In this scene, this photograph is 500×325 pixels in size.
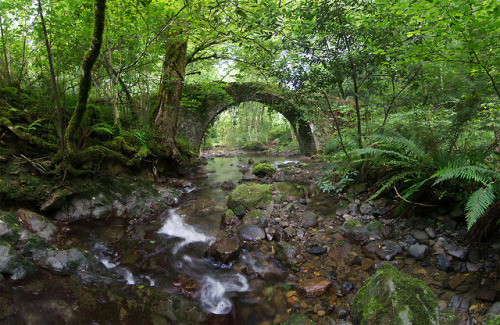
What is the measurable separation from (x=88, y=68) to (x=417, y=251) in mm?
5321

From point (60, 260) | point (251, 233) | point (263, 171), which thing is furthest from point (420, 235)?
point (263, 171)

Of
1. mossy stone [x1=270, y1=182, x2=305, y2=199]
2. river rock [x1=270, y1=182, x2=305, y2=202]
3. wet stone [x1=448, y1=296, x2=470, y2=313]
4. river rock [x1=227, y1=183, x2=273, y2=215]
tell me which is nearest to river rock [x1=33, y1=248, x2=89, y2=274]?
river rock [x1=227, y1=183, x2=273, y2=215]

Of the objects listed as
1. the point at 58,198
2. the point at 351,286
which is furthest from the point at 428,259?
the point at 58,198

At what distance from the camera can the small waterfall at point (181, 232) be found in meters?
4.26

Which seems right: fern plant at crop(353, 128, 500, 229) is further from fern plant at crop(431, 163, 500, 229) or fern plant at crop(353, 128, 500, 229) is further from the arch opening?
the arch opening

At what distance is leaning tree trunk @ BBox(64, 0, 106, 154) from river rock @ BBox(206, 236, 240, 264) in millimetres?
3207

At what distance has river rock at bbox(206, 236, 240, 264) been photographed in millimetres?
3416

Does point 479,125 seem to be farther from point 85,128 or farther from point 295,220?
point 85,128

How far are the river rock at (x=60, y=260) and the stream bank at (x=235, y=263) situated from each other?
0.07 feet

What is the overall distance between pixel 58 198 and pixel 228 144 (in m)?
30.4

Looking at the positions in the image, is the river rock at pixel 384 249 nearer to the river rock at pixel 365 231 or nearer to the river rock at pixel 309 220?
the river rock at pixel 365 231

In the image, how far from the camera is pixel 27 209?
3.54m

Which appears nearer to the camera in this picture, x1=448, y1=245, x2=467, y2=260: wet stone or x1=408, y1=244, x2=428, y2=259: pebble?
x1=448, y1=245, x2=467, y2=260: wet stone

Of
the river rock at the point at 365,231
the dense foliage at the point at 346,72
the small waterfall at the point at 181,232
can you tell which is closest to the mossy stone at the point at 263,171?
the dense foliage at the point at 346,72
